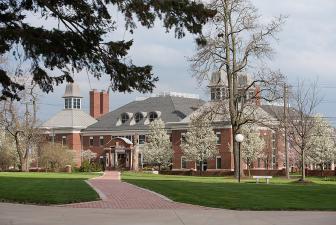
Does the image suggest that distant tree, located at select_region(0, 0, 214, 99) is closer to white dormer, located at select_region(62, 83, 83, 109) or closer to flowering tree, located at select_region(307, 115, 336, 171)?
flowering tree, located at select_region(307, 115, 336, 171)

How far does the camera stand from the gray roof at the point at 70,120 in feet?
325

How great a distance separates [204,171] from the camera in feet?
253

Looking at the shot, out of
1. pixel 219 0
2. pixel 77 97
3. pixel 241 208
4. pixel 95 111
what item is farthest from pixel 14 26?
pixel 95 111

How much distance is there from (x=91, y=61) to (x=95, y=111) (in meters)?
98.8

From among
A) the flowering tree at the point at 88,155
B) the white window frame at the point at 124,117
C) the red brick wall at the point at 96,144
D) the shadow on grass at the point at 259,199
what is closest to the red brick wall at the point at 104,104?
the red brick wall at the point at 96,144

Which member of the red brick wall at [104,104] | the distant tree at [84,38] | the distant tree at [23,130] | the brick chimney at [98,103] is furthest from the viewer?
the red brick wall at [104,104]

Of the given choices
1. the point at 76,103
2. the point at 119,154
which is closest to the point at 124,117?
the point at 119,154

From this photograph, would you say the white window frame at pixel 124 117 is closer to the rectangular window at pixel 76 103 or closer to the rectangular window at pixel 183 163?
the rectangular window at pixel 76 103

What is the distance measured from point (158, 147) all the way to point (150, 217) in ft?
223

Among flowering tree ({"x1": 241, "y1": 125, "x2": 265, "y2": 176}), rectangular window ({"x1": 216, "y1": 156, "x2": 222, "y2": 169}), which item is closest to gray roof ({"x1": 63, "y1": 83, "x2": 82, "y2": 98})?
rectangular window ({"x1": 216, "y1": 156, "x2": 222, "y2": 169})

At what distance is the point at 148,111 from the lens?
93562 millimetres

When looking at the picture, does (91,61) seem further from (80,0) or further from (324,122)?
(324,122)

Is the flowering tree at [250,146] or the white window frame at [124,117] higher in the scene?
the white window frame at [124,117]

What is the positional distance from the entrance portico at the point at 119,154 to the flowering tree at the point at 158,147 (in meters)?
4.34
